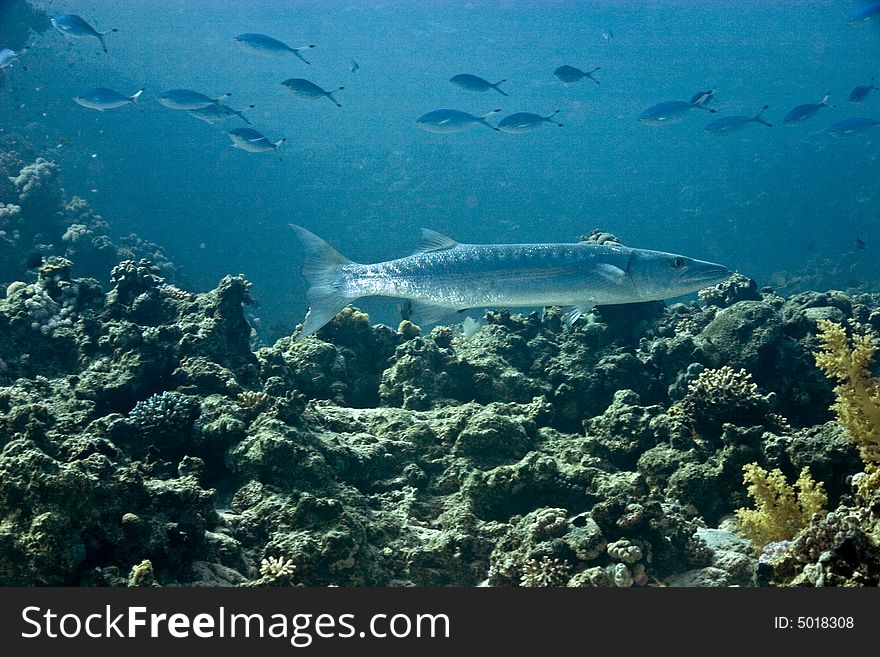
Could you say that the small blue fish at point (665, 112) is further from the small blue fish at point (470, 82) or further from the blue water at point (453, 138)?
the blue water at point (453, 138)

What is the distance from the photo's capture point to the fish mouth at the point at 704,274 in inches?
252

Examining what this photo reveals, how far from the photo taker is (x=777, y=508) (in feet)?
12.5

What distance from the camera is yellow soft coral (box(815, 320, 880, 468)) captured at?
3.98 meters

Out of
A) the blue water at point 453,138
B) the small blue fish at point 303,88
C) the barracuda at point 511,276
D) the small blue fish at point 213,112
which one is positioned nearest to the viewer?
the barracuda at point 511,276

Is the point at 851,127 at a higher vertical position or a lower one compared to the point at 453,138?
lower

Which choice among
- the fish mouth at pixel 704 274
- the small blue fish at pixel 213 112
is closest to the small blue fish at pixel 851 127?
the fish mouth at pixel 704 274

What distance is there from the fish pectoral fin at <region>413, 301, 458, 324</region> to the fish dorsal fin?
712mm

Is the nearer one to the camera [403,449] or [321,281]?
[403,449]

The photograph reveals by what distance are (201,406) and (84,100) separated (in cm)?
1150

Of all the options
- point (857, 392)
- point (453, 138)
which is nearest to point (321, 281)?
point (857, 392)

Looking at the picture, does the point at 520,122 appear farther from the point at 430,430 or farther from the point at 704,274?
the point at 430,430

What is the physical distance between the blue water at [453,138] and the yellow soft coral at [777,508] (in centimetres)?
2023

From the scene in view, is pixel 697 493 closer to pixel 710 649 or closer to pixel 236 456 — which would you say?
pixel 710 649

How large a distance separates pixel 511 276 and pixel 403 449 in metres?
2.54
